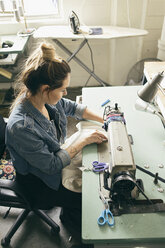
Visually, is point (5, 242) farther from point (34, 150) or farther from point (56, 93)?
point (56, 93)

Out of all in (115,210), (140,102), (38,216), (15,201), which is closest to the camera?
(115,210)

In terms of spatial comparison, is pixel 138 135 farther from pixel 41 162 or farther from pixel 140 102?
pixel 41 162

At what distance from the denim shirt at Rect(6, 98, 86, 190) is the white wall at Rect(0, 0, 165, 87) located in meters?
2.07

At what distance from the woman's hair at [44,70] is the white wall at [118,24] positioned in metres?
1.97

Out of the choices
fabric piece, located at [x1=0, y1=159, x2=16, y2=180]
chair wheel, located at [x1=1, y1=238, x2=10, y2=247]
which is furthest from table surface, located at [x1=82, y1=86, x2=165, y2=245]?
chair wheel, located at [x1=1, y1=238, x2=10, y2=247]

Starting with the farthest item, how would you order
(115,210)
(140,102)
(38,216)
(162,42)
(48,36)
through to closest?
(162,42) < (48,36) < (38,216) < (140,102) < (115,210)

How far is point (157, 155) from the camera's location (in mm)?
1063

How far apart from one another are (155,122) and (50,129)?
62 centimetres

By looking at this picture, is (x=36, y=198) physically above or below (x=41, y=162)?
below

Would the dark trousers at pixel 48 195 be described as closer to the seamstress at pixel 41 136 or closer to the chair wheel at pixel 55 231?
the seamstress at pixel 41 136

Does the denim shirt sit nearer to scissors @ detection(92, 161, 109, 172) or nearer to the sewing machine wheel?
scissors @ detection(92, 161, 109, 172)

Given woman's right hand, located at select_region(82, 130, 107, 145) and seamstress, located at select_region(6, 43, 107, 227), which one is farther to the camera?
woman's right hand, located at select_region(82, 130, 107, 145)

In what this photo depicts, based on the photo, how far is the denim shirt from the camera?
99 centimetres

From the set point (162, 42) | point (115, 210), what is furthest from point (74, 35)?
point (115, 210)
